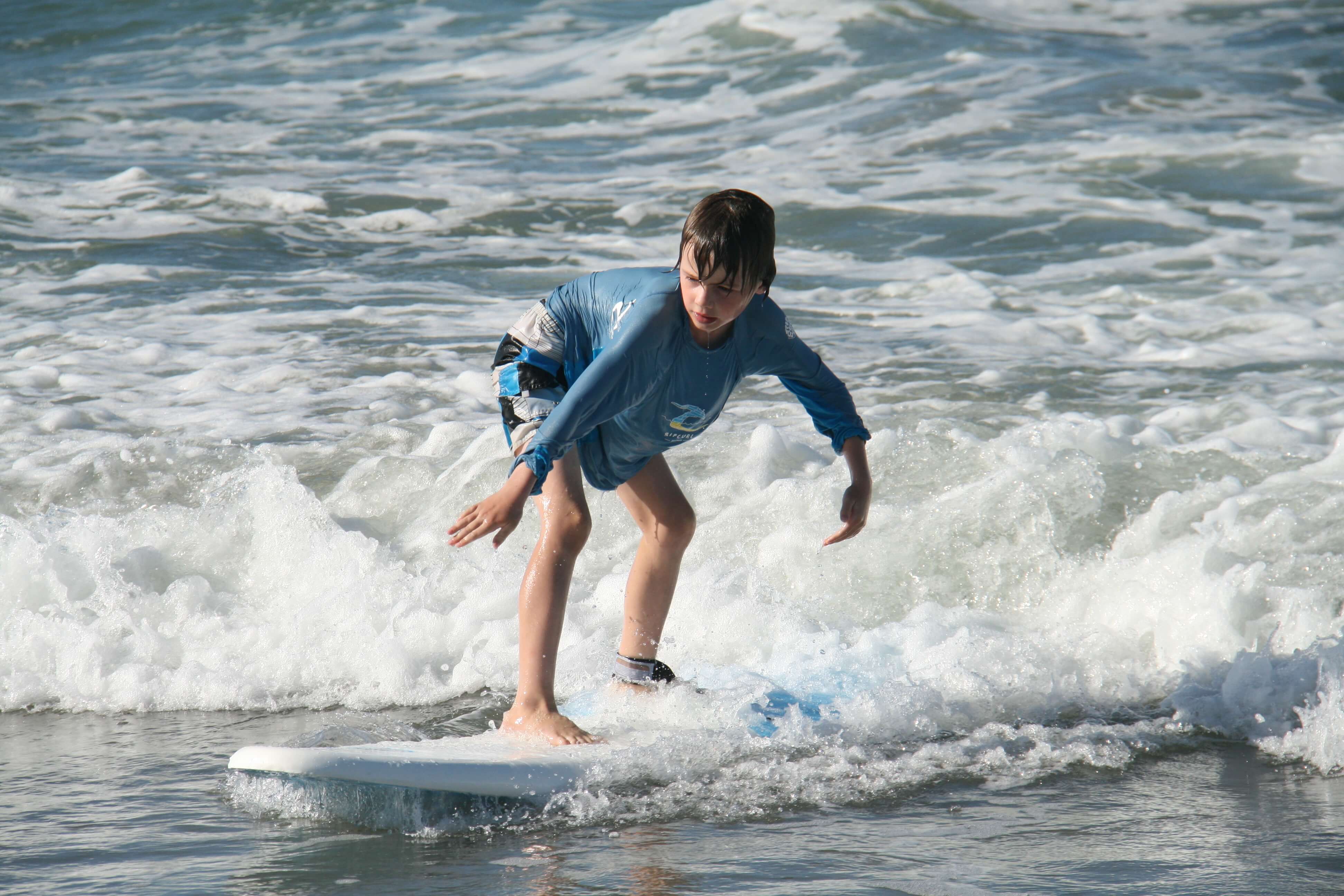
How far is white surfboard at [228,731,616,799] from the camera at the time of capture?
9.77 ft

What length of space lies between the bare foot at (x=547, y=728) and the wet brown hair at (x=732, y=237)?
1210 mm

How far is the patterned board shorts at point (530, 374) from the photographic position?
3.40 metres

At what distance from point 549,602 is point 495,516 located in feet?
1.82

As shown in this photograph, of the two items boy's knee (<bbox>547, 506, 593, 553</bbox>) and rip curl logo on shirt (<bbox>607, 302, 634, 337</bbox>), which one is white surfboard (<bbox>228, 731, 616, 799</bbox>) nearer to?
boy's knee (<bbox>547, 506, 593, 553</bbox>)

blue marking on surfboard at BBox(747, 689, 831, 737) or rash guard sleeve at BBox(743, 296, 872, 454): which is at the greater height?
rash guard sleeve at BBox(743, 296, 872, 454)

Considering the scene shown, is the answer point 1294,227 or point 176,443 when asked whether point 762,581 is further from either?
point 1294,227

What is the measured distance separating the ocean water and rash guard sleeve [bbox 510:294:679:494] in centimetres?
82

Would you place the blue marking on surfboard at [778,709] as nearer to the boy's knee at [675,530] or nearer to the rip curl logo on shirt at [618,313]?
the boy's knee at [675,530]

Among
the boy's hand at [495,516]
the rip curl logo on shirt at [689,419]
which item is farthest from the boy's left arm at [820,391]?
the boy's hand at [495,516]

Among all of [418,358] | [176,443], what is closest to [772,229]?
[176,443]

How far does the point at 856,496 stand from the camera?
3.57 meters

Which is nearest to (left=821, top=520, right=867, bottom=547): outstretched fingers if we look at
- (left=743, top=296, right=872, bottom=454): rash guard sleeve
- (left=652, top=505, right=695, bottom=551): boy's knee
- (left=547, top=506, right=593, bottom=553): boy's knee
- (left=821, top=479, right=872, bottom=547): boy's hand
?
(left=821, top=479, right=872, bottom=547): boy's hand

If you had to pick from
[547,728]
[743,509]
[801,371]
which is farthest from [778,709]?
[743,509]

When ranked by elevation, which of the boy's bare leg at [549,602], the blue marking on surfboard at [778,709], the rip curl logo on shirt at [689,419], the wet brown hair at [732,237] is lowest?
the blue marking on surfboard at [778,709]
